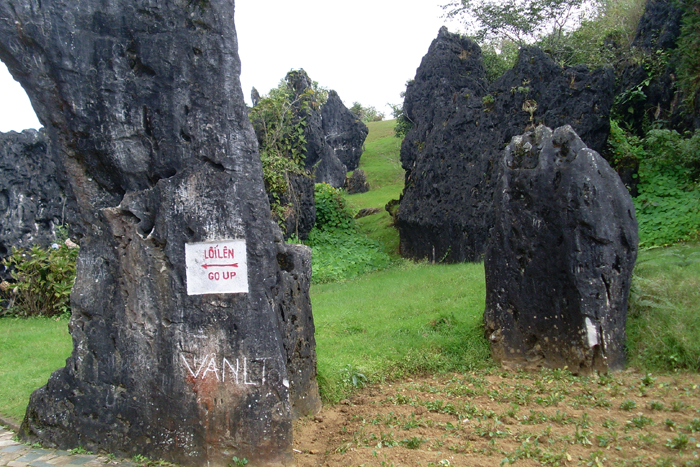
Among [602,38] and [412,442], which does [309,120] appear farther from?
[412,442]

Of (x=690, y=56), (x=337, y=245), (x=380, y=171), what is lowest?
(x=337, y=245)

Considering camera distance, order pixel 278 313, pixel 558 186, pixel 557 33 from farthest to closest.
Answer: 1. pixel 557 33
2. pixel 558 186
3. pixel 278 313

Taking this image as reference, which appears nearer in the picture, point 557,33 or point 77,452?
point 77,452

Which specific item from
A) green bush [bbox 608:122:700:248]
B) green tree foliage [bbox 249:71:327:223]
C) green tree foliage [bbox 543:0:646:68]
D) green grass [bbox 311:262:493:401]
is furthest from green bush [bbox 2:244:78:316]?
green tree foliage [bbox 543:0:646:68]

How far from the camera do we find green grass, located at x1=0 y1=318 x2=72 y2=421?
564 cm

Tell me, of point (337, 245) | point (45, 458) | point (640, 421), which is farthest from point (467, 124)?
point (45, 458)

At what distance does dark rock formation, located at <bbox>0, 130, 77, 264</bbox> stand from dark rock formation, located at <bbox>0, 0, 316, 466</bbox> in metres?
7.56

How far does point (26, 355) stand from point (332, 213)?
10698mm

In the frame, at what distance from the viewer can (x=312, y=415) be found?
5152 millimetres

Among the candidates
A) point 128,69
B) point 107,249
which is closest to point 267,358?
point 107,249

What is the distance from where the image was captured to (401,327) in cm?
735

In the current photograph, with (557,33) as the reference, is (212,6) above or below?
below

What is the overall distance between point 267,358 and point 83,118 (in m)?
2.39

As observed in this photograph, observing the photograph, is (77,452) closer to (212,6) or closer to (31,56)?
(31,56)
